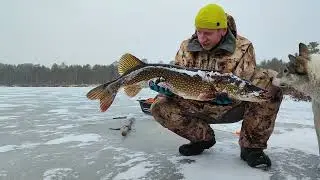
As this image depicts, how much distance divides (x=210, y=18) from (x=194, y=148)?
1.40m

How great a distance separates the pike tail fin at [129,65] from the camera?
3.71 m

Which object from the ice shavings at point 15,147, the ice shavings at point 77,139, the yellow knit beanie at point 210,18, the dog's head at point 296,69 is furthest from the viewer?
the ice shavings at point 77,139

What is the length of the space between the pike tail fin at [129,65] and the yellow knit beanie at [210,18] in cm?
74

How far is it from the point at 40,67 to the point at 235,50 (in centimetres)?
9519

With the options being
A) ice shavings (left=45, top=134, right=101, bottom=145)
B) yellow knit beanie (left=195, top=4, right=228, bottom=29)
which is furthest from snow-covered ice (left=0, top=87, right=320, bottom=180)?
yellow knit beanie (left=195, top=4, right=228, bottom=29)

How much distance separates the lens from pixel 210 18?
13.1 feet

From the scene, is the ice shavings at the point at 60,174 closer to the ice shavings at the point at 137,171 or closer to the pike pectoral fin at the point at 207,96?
the ice shavings at the point at 137,171

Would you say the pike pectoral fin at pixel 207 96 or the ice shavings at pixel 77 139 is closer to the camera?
the pike pectoral fin at pixel 207 96

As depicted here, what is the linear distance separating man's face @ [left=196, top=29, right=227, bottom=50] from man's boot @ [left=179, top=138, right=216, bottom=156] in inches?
41.5

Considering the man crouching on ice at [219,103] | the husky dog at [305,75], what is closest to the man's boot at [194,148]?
the man crouching on ice at [219,103]

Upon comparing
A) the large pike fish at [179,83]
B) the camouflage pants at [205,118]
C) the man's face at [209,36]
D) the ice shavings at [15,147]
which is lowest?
the ice shavings at [15,147]

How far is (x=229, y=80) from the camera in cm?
352

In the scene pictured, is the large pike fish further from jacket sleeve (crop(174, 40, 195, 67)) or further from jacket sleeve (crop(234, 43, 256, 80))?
jacket sleeve (crop(174, 40, 195, 67))

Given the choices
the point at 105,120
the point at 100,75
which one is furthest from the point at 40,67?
the point at 105,120
